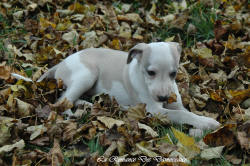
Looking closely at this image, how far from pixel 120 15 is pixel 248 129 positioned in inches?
145

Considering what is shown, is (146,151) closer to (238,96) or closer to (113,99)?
(113,99)

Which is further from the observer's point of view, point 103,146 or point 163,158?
point 103,146

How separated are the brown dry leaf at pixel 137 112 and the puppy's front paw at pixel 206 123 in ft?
1.71

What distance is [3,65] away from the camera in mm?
4586

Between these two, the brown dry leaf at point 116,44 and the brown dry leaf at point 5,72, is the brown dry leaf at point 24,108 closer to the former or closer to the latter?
the brown dry leaf at point 5,72

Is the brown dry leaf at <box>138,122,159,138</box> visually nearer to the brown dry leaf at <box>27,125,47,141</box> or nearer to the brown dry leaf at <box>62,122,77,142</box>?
the brown dry leaf at <box>62,122,77,142</box>

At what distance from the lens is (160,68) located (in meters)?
3.60

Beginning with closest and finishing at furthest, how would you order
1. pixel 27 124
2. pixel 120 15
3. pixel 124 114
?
pixel 27 124
pixel 124 114
pixel 120 15

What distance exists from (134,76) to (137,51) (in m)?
0.32

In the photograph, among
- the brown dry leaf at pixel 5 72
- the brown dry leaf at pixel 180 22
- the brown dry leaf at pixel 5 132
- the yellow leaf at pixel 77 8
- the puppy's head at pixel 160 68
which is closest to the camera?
the brown dry leaf at pixel 5 132

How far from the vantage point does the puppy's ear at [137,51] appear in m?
3.82

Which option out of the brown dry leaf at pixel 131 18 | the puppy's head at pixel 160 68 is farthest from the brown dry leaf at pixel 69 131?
the brown dry leaf at pixel 131 18

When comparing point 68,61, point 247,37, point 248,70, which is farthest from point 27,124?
point 247,37

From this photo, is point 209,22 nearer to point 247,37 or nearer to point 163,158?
point 247,37
